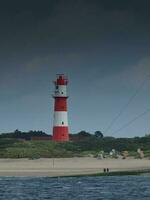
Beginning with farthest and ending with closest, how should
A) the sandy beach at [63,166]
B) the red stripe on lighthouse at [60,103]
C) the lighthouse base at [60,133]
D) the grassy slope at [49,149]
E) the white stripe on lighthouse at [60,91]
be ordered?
the white stripe on lighthouse at [60,91] → the red stripe on lighthouse at [60,103] → the lighthouse base at [60,133] → the grassy slope at [49,149] → the sandy beach at [63,166]

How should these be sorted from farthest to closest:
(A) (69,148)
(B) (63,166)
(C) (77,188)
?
1. (A) (69,148)
2. (B) (63,166)
3. (C) (77,188)

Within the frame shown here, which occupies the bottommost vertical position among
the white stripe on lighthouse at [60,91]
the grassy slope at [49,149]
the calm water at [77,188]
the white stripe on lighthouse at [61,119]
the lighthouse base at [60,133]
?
the calm water at [77,188]

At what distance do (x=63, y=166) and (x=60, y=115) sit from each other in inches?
886

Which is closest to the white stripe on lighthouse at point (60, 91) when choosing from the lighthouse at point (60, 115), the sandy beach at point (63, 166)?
the lighthouse at point (60, 115)

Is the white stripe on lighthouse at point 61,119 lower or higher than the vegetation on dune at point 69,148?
higher

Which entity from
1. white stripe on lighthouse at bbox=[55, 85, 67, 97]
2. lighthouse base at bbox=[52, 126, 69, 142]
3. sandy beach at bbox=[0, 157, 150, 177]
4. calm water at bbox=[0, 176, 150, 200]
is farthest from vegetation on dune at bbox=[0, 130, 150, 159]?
calm water at bbox=[0, 176, 150, 200]

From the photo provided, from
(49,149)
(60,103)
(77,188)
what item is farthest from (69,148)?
(77,188)

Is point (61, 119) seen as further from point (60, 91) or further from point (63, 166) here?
point (63, 166)

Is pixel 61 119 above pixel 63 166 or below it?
above

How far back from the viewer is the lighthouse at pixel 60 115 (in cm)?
10881

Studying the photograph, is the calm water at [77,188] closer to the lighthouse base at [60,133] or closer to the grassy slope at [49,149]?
the grassy slope at [49,149]

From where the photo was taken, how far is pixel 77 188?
221 ft

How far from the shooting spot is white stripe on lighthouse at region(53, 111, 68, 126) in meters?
109

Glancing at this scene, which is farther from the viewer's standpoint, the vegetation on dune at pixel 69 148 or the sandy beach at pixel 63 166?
the vegetation on dune at pixel 69 148
